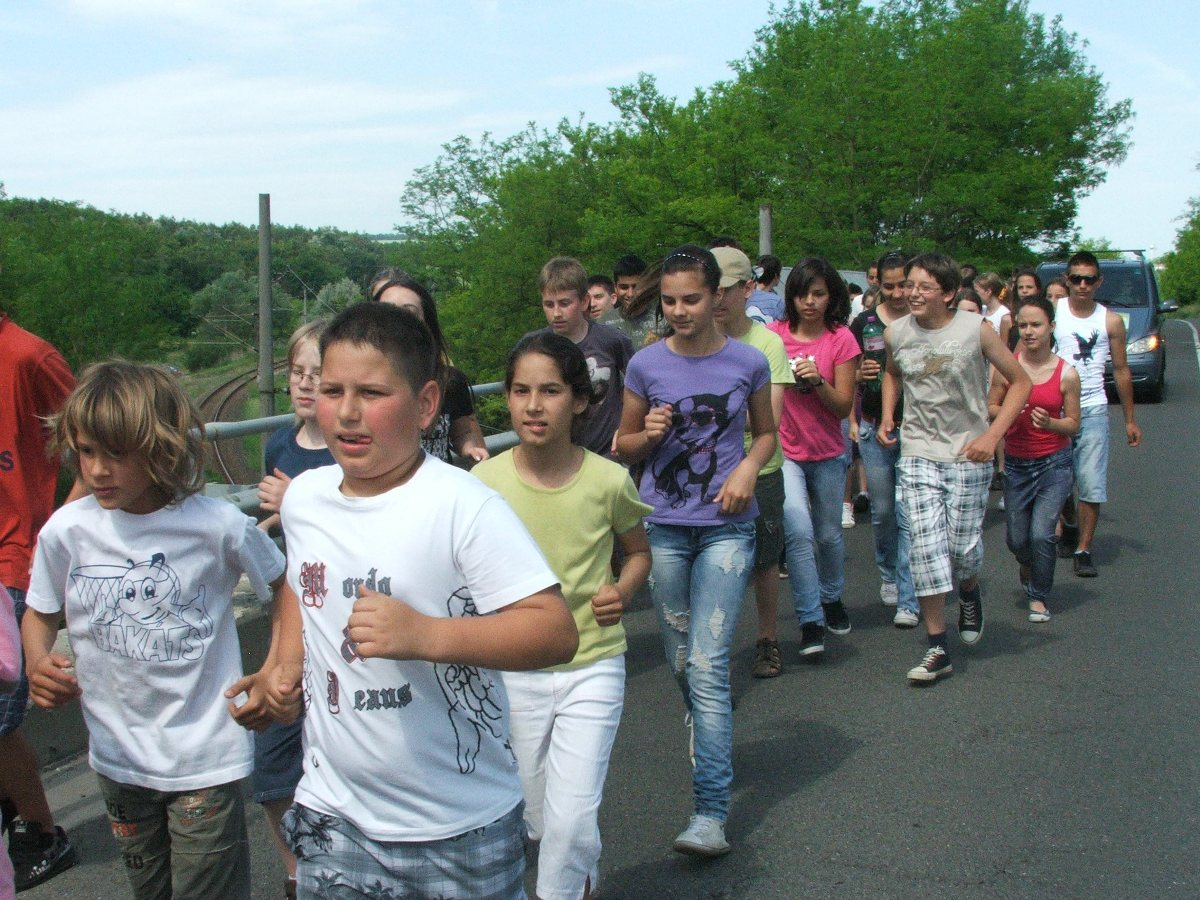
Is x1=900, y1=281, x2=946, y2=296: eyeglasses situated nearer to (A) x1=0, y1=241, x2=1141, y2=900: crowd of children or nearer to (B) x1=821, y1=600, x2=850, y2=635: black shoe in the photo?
(A) x1=0, y1=241, x2=1141, y2=900: crowd of children

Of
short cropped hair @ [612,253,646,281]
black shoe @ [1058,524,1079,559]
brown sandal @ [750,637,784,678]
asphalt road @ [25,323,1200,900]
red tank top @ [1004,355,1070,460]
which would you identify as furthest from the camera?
short cropped hair @ [612,253,646,281]

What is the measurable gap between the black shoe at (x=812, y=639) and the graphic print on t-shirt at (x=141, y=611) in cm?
415

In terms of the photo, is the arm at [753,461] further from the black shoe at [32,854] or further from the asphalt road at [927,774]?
the black shoe at [32,854]

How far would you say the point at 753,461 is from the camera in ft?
14.8

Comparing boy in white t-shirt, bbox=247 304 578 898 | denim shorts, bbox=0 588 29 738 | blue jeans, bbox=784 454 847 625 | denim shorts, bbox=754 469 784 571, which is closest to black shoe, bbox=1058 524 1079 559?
blue jeans, bbox=784 454 847 625

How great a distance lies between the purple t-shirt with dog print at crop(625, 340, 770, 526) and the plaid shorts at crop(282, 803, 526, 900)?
2.21 m

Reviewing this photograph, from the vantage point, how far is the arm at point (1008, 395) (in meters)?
6.15

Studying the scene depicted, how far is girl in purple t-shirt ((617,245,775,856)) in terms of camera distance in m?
4.43

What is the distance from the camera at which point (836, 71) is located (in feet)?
108

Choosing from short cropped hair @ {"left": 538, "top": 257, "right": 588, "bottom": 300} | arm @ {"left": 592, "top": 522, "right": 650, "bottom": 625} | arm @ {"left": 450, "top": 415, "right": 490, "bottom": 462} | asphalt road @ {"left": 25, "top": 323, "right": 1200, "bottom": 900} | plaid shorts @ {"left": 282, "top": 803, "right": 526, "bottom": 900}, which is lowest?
asphalt road @ {"left": 25, "top": 323, "right": 1200, "bottom": 900}

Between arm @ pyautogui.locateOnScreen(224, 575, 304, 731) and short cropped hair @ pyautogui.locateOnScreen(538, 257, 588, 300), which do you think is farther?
short cropped hair @ pyautogui.locateOnScreen(538, 257, 588, 300)

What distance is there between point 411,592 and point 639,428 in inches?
97.0

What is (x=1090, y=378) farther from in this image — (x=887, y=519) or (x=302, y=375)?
(x=302, y=375)

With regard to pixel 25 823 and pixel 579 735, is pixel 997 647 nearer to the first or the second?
pixel 579 735
